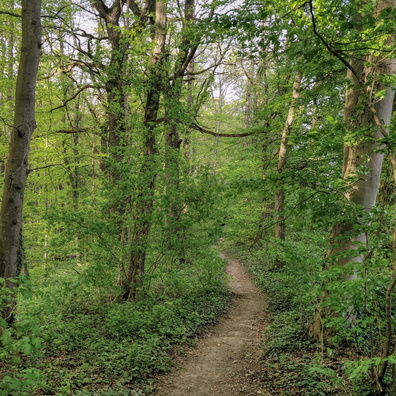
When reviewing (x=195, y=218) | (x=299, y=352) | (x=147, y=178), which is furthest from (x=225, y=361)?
(x=147, y=178)

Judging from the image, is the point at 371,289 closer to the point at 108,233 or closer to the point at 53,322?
the point at 108,233

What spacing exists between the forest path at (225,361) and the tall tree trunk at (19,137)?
330 cm

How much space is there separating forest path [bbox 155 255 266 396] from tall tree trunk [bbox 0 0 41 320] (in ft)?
10.8

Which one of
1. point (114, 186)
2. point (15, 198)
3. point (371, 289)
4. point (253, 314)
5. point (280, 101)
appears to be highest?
point (280, 101)

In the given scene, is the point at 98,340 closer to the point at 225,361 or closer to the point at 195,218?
the point at 225,361

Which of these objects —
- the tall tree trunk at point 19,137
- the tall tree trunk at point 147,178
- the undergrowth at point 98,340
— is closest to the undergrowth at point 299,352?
the undergrowth at point 98,340

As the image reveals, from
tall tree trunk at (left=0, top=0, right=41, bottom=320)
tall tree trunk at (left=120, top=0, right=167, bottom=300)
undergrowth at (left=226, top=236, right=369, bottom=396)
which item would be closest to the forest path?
undergrowth at (left=226, top=236, right=369, bottom=396)

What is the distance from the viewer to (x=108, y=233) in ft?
21.5

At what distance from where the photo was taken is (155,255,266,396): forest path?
470cm

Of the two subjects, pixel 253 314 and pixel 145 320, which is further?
pixel 253 314

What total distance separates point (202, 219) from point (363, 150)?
151 inches

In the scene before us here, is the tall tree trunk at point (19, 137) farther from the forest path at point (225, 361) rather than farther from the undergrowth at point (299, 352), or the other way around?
the undergrowth at point (299, 352)

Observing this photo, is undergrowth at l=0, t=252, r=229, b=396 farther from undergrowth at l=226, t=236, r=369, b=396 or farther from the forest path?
undergrowth at l=226, t=236, r=369, b=396

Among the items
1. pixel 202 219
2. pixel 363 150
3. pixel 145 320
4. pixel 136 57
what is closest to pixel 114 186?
pixel 202 219
